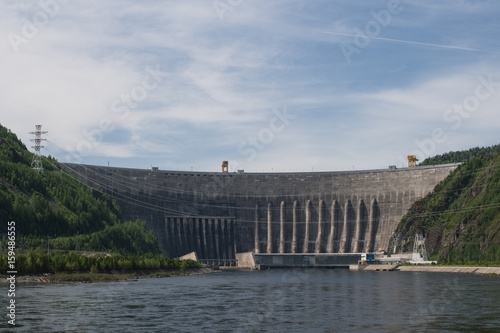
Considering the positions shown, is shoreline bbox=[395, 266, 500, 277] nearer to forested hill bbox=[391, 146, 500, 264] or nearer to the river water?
forested hill bbox=[391, 146, 500, 264]

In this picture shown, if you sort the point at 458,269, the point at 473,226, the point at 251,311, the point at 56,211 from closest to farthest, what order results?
the point at 251,311 < the point at 458,269 < the point at 56,211 < the point at 473,226

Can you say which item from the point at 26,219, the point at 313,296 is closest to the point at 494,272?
the point at 313,296

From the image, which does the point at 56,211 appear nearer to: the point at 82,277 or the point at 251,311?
the point at 82,277

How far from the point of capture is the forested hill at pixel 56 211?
A: 14250 centimetres

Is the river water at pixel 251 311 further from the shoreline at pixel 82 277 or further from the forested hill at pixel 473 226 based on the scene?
the forested hill at pixel 473 226

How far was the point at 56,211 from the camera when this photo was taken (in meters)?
155

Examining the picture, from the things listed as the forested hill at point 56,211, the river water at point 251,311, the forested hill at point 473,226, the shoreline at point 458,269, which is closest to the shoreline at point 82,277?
the river water at point 251,311

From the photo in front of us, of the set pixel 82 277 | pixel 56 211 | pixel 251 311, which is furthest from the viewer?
pixel 56 211

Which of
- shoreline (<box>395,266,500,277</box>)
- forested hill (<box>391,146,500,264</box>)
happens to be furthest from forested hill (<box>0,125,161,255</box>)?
forested hill (<box>391,146,500,264</box>)

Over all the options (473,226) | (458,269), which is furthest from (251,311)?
(473,226)

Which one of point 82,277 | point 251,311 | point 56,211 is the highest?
point 56,211

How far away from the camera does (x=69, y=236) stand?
152250mm

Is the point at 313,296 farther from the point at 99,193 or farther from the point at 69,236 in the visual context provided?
the point at 99,193

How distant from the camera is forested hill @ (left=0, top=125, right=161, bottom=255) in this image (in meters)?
142
